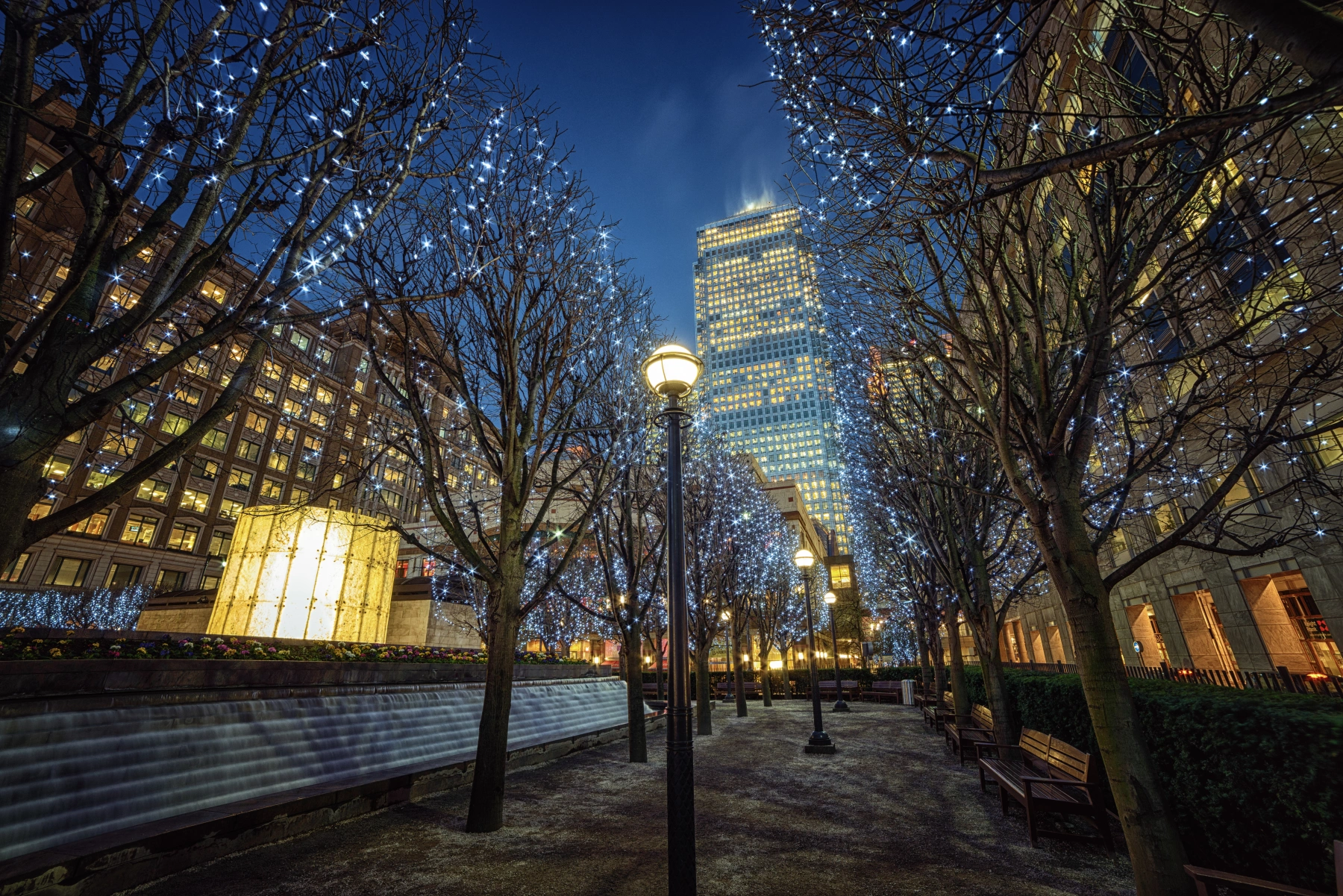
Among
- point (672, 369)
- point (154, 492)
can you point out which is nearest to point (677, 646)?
point (672, 369)

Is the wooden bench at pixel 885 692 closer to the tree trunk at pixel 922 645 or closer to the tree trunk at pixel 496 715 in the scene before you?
the tree trunk at pixel 922 645

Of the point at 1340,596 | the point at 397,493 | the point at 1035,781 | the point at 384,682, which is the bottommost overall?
the point at 1035,781

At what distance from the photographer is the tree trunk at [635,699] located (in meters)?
10.9

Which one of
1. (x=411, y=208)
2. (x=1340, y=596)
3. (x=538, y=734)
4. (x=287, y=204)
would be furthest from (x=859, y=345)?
(x=1340, y=596)

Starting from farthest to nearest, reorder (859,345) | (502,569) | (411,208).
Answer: (859,345)
(411,208)
(502,569)

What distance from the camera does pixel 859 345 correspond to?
10.8m

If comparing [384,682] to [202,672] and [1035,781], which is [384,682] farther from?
[1035,781]

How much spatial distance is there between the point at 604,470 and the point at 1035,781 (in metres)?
6.72

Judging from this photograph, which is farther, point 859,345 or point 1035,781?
point 859,345

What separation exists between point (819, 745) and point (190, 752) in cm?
1089

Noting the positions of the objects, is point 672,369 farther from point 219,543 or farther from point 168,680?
point 219,543

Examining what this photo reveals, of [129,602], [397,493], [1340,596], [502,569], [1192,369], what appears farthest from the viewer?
[397,493]

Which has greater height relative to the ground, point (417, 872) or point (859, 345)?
point (859, 345)

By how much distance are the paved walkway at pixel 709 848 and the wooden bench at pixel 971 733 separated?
0.63 m
